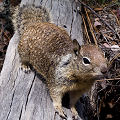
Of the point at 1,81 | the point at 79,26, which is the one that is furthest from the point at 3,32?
the point at 1,81

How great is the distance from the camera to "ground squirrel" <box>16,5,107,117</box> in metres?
2.48

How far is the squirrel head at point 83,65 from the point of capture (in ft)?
7.84

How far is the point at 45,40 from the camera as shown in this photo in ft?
10.4

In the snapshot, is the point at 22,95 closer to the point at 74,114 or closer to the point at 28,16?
the point at 74,114

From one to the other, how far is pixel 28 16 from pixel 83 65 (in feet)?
5.28

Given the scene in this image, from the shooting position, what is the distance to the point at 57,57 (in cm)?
292

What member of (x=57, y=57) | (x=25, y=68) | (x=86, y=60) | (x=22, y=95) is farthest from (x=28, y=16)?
(x=86, y=60)

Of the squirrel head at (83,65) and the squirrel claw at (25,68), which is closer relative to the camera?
the squirrel head at (83,65)

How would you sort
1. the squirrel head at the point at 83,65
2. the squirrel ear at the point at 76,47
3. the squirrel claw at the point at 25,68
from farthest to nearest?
the squirrel claw at the point at 25,68 → the squirrel ear at the point at 76,47 → the squirrel head at the point at 83,65

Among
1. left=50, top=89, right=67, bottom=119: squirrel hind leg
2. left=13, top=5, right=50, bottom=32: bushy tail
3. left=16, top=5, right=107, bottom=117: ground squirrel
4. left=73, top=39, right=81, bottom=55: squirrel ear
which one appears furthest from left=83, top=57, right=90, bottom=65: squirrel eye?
left=13, top=5, right=50, bottom=32: bushy tail

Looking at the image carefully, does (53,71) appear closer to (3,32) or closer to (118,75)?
(118,75)

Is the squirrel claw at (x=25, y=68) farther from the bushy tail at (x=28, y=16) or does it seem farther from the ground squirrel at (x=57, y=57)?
the bushy tail at (x=28, y=16)

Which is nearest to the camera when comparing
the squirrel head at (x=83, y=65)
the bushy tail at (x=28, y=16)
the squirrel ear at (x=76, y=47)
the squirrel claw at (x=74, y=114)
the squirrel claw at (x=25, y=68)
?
the squirrel head at (x=83, y=65)

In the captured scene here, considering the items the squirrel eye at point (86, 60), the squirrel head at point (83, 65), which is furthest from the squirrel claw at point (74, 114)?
the squirrel eye at point (86, 60)
